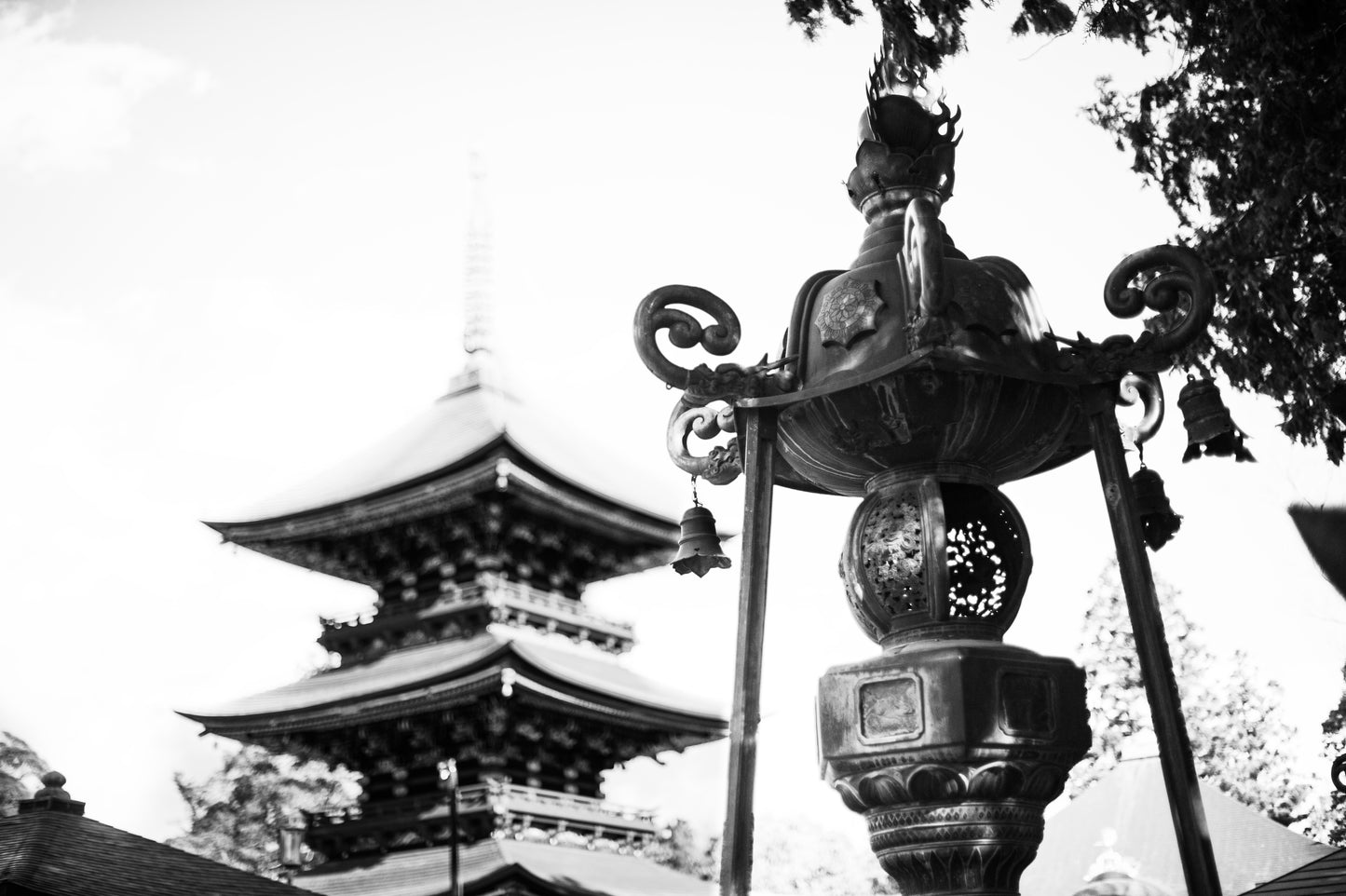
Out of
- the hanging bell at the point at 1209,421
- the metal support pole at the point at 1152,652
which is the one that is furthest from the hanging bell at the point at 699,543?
the hanging bell at the point at 1209,421

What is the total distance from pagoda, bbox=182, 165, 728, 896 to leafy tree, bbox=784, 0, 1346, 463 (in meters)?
12.7

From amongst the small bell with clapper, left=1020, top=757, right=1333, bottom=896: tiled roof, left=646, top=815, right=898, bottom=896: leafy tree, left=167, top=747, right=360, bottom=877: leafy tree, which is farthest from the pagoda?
left=646, top=815, right=898, bottom=896: leafy tree

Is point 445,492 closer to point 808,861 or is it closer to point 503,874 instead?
point 503,874

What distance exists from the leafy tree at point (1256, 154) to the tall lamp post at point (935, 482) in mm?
3039

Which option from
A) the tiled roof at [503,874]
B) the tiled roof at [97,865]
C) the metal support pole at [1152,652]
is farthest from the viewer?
the tiled roof at [503,874]

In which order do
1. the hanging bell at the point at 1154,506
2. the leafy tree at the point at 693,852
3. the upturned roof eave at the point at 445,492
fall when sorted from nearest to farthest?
the hanging bell at the point at 1154,506 → the upturned roof eave at the point at 445,492 → the leafy tree at the point at 693,852

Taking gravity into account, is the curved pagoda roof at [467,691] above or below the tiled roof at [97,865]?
above

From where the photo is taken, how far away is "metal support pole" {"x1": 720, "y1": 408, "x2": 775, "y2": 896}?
2949mm

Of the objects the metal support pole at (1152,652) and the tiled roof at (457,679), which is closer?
the metal support pole at (1152,652)

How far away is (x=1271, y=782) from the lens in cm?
2919

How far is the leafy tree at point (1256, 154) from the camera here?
22.1 feet

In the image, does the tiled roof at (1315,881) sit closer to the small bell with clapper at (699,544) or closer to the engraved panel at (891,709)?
the small bell with clapper at (699,544)

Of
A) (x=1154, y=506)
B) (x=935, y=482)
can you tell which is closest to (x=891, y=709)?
(x=935, y=482)

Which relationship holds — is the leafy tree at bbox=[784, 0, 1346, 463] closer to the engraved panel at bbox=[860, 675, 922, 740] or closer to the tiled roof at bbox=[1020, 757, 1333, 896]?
the engraved panel at bbox=[860, 675, 922, 740]
